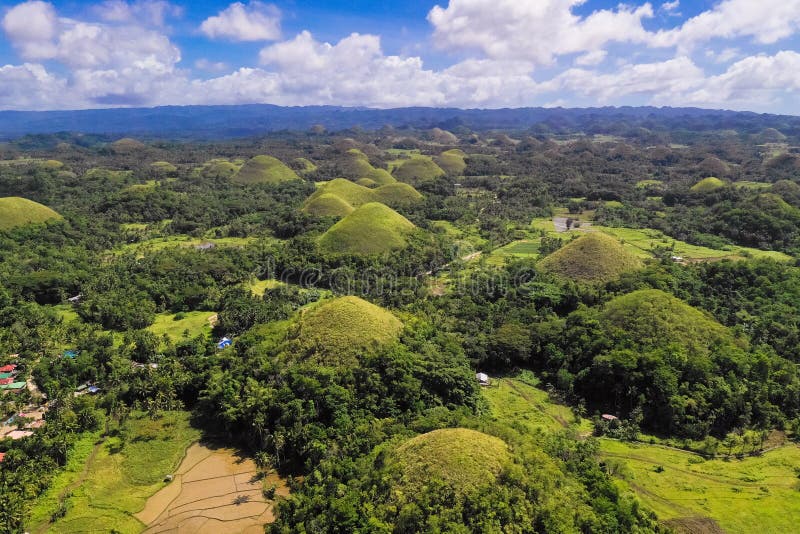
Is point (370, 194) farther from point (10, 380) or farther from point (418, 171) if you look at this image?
point (10, 380)

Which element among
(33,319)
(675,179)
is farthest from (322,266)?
(675,179)

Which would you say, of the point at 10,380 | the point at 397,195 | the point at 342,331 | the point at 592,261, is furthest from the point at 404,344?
the point at 397,195

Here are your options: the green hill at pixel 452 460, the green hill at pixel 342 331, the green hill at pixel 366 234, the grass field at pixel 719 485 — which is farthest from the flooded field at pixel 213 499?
the green hill at pixel 366 234

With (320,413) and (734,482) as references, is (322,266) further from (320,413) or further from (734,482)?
(734,482)

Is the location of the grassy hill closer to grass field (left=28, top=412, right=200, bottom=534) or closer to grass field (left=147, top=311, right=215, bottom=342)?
grass field (left=147, top=311, right=215, bottom=342)

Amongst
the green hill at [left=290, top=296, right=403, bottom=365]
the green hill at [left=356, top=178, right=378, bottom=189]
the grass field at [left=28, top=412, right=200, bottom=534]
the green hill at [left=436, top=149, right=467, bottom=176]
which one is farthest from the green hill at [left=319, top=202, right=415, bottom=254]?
the green hill at [left=436, top=149, right=467, bottom=176]

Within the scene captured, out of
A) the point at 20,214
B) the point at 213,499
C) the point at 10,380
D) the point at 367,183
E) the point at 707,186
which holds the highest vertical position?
the point at 707,186
